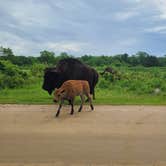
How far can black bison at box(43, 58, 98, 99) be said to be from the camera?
1233 cm

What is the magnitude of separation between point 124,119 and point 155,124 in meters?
0.88

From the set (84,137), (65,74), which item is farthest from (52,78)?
(84,137)

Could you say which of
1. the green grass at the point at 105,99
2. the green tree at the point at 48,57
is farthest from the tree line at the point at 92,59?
the green grass at the point at 105,99

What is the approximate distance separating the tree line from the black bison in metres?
13.4

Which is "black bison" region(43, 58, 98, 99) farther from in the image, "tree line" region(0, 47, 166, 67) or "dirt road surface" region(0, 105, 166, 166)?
"tree line" region(0, 47, 166, 67)

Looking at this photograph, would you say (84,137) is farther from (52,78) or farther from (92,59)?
(92,59)

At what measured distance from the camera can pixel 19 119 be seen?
855 cm

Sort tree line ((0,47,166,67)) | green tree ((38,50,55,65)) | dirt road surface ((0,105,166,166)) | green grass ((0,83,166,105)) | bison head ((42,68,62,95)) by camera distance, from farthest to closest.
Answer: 1. green tree ((38,50,55,65))
2. tree line ((0,47,166,67))
3. bison head ((42,68,62,95))
4. green grass ((0,83,166,105))
5. dirt road surface ((0,105,166,166))

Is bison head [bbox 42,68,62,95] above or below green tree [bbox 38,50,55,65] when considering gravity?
below

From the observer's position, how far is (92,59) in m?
41.7

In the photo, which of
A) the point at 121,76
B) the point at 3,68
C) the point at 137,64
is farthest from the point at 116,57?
the point at 3,68

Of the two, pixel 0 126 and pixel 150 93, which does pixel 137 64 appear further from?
pixel 0 126

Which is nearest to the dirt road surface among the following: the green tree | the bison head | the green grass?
the green grass

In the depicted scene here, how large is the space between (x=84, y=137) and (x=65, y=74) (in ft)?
19.5
